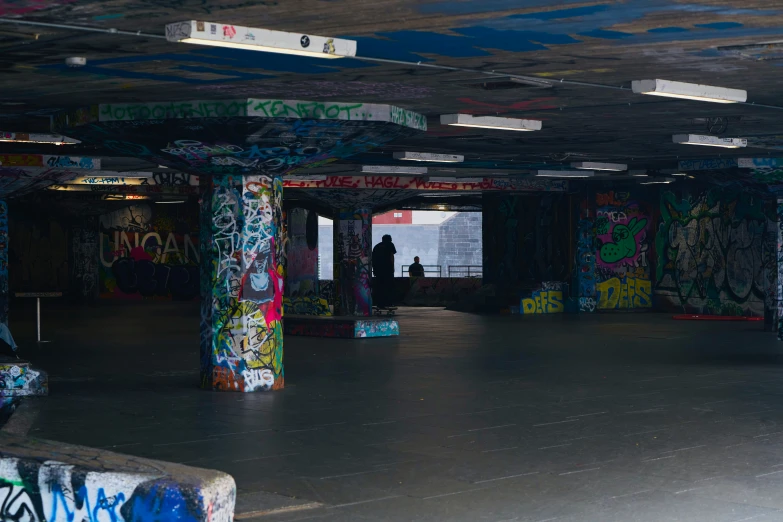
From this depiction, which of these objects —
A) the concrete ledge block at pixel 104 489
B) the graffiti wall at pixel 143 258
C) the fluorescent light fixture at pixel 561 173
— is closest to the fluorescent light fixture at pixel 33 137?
the concrete ledge block at pixel 104 489

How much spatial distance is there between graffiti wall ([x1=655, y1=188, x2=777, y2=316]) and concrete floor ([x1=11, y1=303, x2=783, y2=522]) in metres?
8.31

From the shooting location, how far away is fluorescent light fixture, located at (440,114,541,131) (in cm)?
1534

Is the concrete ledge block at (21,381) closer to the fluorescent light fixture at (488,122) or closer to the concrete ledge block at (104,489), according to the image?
the fluorescent light fixture at (488,122)

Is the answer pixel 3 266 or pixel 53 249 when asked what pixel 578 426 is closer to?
pixel 3 266

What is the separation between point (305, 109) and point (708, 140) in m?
8.20

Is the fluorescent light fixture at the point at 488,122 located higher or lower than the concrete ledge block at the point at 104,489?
higher

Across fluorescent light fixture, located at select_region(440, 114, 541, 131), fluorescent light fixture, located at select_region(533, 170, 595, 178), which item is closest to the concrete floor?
fluorescent light fixture, located at select_region(440, 114, 541, 131)

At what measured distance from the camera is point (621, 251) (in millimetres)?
34312

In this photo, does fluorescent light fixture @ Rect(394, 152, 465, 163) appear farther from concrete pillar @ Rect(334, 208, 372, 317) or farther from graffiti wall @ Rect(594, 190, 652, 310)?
graffiti wall @ Rect(594, 190, 652, 310)

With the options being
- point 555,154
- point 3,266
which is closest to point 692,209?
point 555,154

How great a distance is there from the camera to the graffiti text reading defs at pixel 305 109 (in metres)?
13.6

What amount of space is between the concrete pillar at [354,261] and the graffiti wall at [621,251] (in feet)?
26.3

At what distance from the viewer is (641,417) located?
1261cm

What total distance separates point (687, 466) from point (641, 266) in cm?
2538
